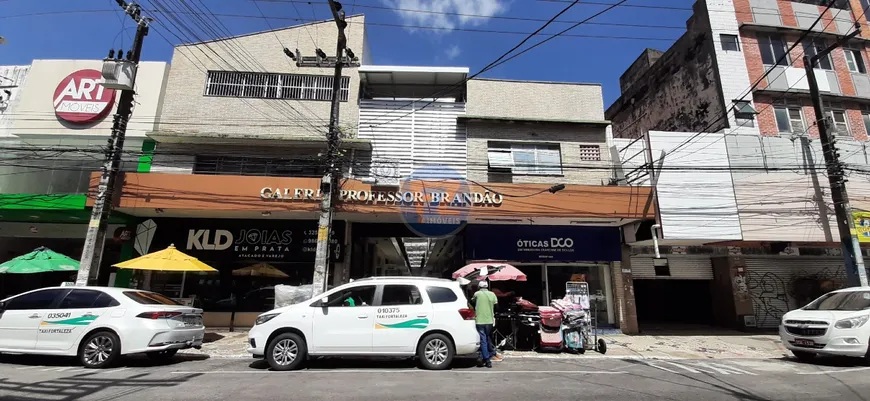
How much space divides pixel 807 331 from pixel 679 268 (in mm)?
7865

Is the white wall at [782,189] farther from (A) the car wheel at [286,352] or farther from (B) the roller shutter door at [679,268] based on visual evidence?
(A) the car wheel at [286,352]

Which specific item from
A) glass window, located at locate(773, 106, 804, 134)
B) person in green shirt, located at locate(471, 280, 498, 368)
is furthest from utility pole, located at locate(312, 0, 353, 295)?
glass window, located at locate(773, 106, 804, 134)

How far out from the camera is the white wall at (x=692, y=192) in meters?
13.9

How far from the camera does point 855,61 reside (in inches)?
736

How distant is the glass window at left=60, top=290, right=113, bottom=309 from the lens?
8188 millimetres

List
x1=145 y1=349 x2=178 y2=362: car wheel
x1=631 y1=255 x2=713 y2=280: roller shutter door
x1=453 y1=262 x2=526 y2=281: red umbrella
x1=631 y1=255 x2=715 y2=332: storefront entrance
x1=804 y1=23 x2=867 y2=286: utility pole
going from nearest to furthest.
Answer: x1=145 y1=349 x2=178 y2=362: car wheel → x1=453 y1=262 x2=526 y2=281: red umbrella → x1=804 y1=23 x2=867 y2=286: utility pole → x1=631 y1=255 x2=713 y2=280: roller shutter door → x1=631 y1=255 x2=715 y2=332: storefront entrance

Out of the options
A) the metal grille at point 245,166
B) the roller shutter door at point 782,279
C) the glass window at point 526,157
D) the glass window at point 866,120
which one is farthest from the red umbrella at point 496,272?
the glass window at point 866,120

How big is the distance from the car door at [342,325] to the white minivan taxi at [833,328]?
31.1ft

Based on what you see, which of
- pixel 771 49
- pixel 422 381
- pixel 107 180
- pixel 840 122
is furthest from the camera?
pixel 771 49

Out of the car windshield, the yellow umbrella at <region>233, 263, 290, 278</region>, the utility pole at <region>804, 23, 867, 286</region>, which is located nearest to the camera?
the car windshield

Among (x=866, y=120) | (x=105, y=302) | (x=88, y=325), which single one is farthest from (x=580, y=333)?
(x=866, y=120)

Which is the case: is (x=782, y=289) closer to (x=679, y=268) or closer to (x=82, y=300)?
(x=679, y=268)

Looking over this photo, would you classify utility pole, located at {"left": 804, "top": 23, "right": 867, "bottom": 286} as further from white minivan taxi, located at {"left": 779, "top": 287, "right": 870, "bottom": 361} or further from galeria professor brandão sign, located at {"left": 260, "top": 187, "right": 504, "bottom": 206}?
galeria professor brandão sign, located at {"left": 260, "top": 187, "right": 504, "bottom": 206}

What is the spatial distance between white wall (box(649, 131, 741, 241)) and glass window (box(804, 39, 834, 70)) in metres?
8.76
